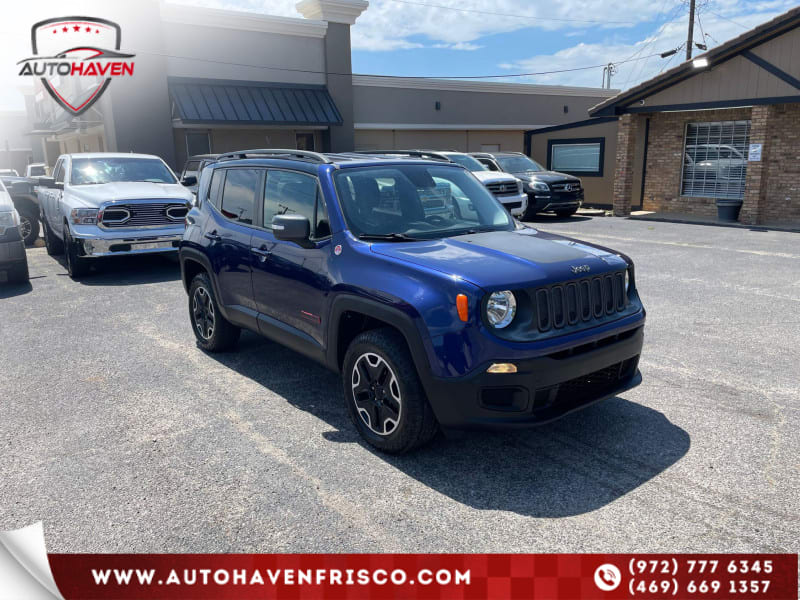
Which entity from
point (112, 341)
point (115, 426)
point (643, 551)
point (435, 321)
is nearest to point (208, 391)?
point (115, 426)

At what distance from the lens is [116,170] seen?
11.6 meters

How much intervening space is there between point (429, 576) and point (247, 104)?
71.4 ft

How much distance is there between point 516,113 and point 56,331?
28143 mm

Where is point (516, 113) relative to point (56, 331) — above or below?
above

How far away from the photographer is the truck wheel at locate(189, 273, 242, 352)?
19.7 ft

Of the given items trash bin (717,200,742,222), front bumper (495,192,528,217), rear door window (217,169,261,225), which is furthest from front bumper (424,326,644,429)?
trash bin (717,200,742,222)

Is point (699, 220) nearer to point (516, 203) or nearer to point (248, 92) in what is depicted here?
point (516, 203)

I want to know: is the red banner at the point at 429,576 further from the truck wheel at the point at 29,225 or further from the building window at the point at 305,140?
the building window at the point at 305,140

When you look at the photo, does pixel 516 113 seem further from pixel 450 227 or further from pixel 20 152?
pixel 20 152

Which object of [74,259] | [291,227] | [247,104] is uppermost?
[247,104]

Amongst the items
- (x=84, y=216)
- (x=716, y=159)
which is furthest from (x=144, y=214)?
(x=716, y=159)

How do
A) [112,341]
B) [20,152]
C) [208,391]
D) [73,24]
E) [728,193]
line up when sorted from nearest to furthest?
[208,391]
[112,341]
[728,193]
[73,24]
[20,152]

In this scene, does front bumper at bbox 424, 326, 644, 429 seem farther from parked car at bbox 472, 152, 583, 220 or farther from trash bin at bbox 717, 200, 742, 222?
trash bin at bbox 717, 200, 742, 222

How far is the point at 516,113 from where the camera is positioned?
31.8 metres
